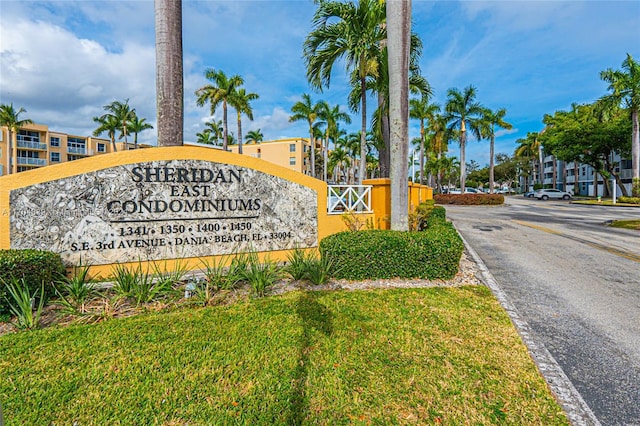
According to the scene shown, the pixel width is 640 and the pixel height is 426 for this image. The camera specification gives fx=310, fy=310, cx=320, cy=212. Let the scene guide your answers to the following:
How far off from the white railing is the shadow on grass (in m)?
3.26

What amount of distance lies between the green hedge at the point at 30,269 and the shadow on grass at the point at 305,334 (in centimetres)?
375

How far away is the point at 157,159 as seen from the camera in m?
5.95

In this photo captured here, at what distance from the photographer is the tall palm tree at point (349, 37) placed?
1083cm

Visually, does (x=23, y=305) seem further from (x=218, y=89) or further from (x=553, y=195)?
(x=553, y=195)

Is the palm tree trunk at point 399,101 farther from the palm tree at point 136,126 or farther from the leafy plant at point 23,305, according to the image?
the palm tree at point 136,126

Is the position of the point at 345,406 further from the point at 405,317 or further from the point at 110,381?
the point at 110,381

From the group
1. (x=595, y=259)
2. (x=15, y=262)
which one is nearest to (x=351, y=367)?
(x=15, y=262)

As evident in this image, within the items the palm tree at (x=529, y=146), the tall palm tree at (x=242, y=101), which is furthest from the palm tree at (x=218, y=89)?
the palm tree at (x=529, y=146)

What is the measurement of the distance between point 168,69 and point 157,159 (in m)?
2.00

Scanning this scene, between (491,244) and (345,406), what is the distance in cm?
880

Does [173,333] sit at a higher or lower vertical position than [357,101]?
lower

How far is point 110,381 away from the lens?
289cm

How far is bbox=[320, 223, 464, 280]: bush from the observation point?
5.73m

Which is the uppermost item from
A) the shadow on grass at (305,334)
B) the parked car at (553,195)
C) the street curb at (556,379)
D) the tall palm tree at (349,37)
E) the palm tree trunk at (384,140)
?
the tall palm tree at (349,37)
